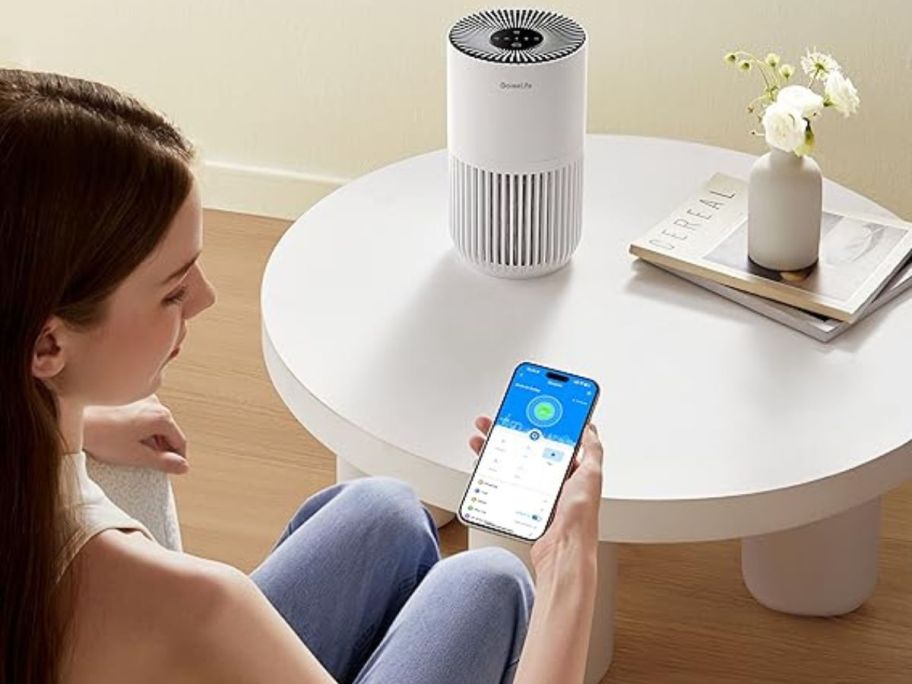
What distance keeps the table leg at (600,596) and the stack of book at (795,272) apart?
325mm

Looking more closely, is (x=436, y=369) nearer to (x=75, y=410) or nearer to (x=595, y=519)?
(x=595, y=519)

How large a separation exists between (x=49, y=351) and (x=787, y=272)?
3.56 ft

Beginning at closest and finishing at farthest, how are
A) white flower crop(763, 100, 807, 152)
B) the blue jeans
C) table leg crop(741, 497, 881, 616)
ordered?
the blue jeans < white flower crop(763, 100, 807, 152) < table leg crop(741, 497, 881, 616)

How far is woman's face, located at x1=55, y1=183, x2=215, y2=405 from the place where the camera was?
3.78 ft

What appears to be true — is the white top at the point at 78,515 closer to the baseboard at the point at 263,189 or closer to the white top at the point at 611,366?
the white top at the point at 611,366

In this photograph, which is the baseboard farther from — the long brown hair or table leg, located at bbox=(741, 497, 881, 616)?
the long brown hair

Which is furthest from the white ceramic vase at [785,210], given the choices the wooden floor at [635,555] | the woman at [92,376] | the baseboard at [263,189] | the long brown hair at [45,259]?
the baseboard at [263,189]

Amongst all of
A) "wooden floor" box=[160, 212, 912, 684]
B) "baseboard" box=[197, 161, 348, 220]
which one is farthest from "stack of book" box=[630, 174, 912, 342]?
"baseboard" box=[197, 161, 348, 220]

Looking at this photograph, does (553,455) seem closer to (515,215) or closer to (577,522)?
(577,522)

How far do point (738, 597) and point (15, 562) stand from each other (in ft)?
4.15

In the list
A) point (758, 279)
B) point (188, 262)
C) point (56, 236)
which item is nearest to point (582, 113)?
point (758, 279)

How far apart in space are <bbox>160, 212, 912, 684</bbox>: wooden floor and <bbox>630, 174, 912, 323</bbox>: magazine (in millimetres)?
417

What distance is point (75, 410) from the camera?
3.97 feet

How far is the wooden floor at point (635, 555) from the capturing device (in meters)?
2.09
